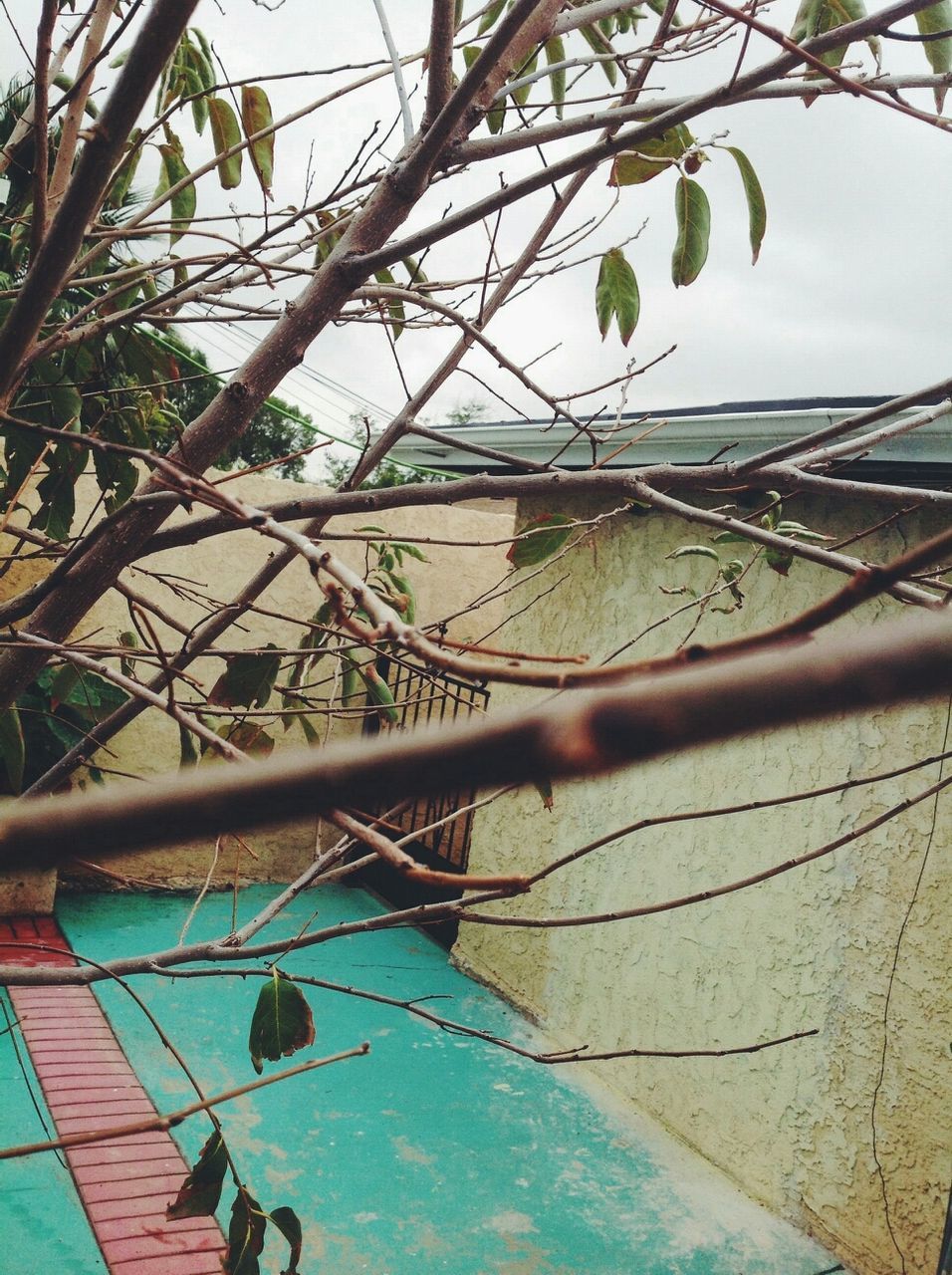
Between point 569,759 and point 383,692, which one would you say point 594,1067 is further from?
point 569,759

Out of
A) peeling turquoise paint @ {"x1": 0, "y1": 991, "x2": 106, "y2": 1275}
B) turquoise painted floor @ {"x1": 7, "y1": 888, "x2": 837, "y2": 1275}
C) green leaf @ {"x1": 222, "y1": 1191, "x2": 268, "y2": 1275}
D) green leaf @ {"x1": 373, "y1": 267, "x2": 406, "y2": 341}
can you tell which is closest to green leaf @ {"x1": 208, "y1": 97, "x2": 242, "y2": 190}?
green leaf @ {"x1": 373, "y1": 267, "x2": 406, "y2": 341}

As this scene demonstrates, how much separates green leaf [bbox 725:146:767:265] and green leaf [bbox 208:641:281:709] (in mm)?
970

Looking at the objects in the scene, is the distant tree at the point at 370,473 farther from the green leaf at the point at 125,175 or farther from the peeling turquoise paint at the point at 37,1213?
the peeling turquoise paint at the point at 37,1213

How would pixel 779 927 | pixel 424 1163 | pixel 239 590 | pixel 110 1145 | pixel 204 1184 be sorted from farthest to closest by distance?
pixel 239 590, pixel 779 927, pixel 424 1163, pixel 110 1145, pixel 204 1184

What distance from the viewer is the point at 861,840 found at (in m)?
3.55

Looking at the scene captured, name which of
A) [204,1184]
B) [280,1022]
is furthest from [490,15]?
[204,1184]

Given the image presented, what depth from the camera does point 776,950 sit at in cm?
380

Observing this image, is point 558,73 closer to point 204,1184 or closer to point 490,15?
point 490,15

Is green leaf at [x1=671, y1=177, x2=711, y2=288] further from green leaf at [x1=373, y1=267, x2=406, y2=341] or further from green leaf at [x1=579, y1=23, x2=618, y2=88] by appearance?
green leaf at [x1=373, y1=267, x2=406, y2=341]

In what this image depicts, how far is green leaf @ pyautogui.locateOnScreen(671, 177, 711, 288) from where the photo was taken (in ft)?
5.14

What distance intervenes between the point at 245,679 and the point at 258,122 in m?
1.11

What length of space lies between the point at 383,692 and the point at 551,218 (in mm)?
1050

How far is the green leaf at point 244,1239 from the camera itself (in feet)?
4.65

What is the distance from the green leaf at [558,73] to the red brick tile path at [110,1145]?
2.18 m
